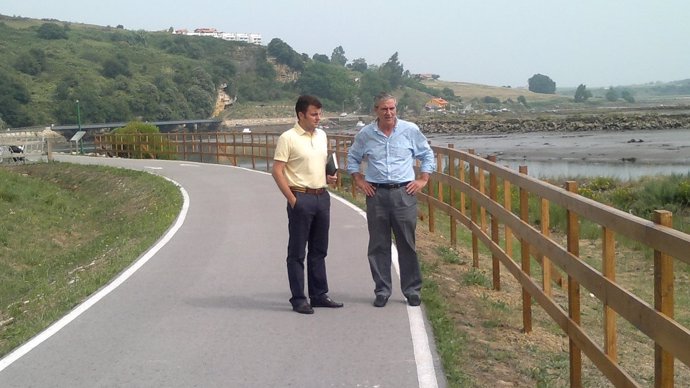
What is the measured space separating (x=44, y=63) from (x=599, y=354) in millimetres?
96272

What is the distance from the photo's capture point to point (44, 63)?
9488 centimetres

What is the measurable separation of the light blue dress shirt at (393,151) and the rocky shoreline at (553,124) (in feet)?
223

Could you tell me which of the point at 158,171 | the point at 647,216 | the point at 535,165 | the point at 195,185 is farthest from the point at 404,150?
the point at 535,165

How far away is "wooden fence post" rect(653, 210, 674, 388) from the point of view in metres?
4.48

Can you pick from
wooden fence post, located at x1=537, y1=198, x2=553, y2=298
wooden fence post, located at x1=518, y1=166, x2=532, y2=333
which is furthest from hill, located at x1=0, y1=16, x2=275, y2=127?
wooden fence post, located at x1=537, y1=198, x2=553, y2=298

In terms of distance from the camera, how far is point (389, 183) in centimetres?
827

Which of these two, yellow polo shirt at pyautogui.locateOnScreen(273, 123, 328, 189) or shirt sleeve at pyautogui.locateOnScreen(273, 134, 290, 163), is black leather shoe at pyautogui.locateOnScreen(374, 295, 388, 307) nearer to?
yellow polo shirt at pyautogui.locateOnScreen(273, 123, 328, 189)

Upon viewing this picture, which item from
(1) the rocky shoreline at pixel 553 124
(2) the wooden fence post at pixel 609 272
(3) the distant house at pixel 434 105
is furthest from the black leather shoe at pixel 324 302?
(3) the distant house at pixel 434 105

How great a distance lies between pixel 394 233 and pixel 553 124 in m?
76.7

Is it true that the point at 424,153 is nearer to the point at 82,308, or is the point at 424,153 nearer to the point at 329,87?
the point at 82,308

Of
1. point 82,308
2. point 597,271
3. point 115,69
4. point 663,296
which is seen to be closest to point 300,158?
point 82,308

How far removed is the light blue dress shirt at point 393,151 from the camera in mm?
8250

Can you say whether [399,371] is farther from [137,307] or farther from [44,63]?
[44,63]

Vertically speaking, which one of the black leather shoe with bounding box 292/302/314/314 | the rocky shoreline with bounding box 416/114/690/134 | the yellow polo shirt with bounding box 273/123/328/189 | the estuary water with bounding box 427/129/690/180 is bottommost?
the estuary water with bounding box 427/129/690/180
